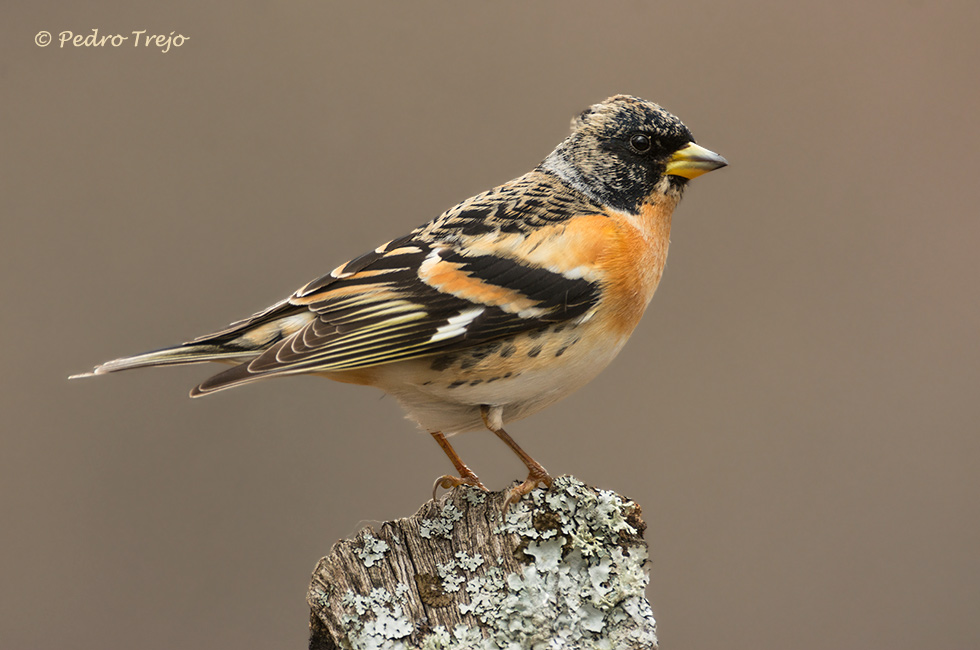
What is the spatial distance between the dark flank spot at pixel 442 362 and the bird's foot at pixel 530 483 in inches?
14.5

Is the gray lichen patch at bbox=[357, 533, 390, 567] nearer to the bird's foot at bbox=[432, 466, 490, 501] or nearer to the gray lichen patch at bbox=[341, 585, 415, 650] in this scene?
the gray lichen patch at bbox=[341, 585, 415, 650]

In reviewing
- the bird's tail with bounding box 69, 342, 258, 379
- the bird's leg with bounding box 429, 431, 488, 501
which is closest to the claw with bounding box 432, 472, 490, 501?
the bird's leg with bounding box 429, 431, 488, 501

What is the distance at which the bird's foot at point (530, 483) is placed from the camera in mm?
2217

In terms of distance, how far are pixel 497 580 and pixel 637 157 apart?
1.46 metres

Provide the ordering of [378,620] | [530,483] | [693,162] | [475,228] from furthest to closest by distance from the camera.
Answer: [693,162] → [475,228] → [530,483] → [378,620]

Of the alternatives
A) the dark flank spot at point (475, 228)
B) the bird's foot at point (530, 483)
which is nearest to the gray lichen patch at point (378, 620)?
the bird's foot at point (530, 483)

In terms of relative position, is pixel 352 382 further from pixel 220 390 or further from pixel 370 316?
pixel 220 390

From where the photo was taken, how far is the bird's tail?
7.93 ft

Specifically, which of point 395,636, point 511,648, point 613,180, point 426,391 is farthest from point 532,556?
point 613,180

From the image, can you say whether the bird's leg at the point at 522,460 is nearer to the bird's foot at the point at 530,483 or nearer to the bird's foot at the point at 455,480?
the bird's foot at the point at 530,483

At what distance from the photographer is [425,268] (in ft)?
8.09

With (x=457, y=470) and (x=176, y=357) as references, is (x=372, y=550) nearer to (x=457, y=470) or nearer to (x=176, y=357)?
(x=457, y=470)

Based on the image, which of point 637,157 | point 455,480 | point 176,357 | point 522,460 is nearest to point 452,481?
point 455,480

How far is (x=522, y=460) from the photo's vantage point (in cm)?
240
